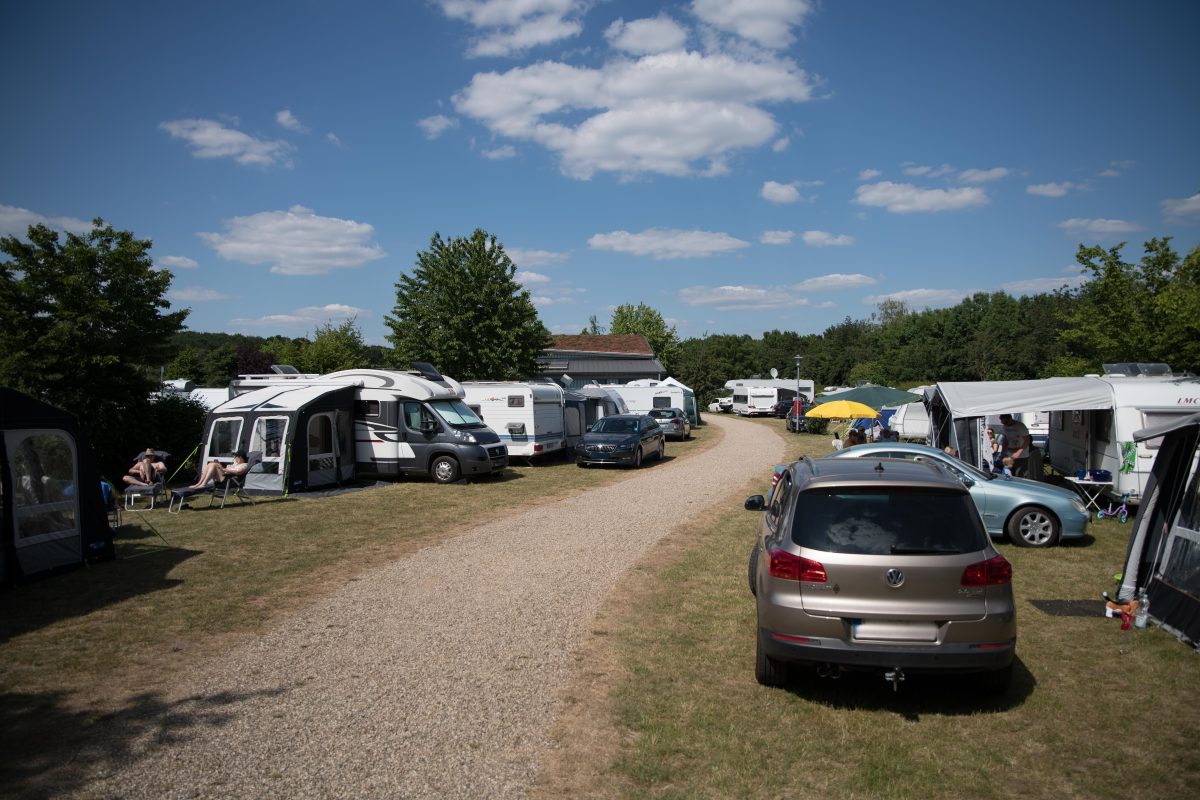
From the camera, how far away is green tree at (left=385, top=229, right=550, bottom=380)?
92.0 ft

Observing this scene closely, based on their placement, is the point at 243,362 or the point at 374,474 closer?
the point at 374,474

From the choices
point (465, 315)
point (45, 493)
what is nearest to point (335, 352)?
point (465, 315)

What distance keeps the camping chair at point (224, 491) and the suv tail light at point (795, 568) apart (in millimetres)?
11745

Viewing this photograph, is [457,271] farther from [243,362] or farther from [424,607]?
[243,362]

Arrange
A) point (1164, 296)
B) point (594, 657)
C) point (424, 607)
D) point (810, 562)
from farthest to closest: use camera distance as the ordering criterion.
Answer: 1. point (1164, 296)
2. point (424, 607)
3. point (594, 657)
4. point (810, 562)

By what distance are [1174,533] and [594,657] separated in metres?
5.45

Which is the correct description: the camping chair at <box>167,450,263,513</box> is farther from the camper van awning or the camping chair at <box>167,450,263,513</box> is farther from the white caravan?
the camper van awning

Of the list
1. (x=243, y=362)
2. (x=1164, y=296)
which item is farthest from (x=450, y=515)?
(x=243, y=362)

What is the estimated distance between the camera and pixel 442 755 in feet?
13.9

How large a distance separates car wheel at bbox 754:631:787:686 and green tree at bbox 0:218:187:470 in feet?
54.9

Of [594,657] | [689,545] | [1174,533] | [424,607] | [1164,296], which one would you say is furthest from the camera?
[1164,296]

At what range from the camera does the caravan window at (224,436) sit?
49.5ft

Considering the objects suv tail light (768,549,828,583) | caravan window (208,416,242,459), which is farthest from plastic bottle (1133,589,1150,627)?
caravan window (208,416,242,459)

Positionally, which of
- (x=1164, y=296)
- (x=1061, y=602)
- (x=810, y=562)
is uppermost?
(x=1164, y=296)
